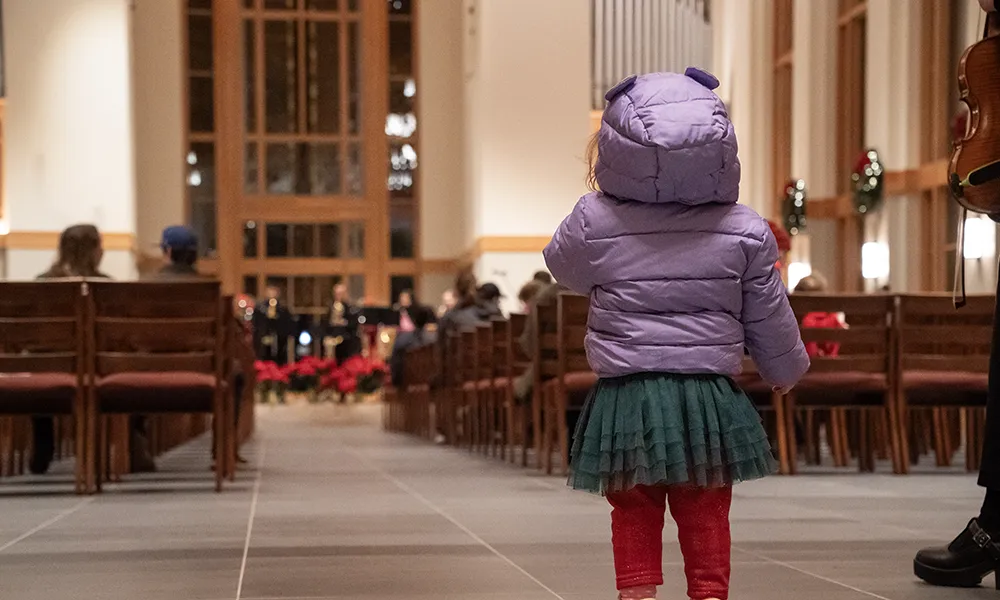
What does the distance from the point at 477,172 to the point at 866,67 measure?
19.5 ft

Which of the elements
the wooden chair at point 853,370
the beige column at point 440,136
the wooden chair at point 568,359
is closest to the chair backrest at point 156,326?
the wooden chair at point 568,359

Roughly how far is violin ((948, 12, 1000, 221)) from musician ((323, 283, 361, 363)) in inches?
699

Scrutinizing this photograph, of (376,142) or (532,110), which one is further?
(376,142)

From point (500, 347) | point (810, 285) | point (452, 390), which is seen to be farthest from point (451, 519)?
point (452, 390)

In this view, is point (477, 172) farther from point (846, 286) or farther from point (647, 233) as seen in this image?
point (647, 233)

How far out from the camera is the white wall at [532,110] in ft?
63.6

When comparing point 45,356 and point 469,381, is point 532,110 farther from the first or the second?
point 45,356

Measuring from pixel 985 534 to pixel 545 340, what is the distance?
4.48m

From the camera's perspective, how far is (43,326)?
643 cm

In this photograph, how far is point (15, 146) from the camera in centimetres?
1922

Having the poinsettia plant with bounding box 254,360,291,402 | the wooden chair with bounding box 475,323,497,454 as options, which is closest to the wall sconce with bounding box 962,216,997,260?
the wooden chair with bounding box 475,323,497,454

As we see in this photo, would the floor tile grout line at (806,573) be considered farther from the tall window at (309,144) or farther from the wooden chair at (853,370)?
the tall window at (309,144)

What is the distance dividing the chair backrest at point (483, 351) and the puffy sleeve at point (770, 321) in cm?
678

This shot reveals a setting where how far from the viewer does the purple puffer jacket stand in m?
2.72
